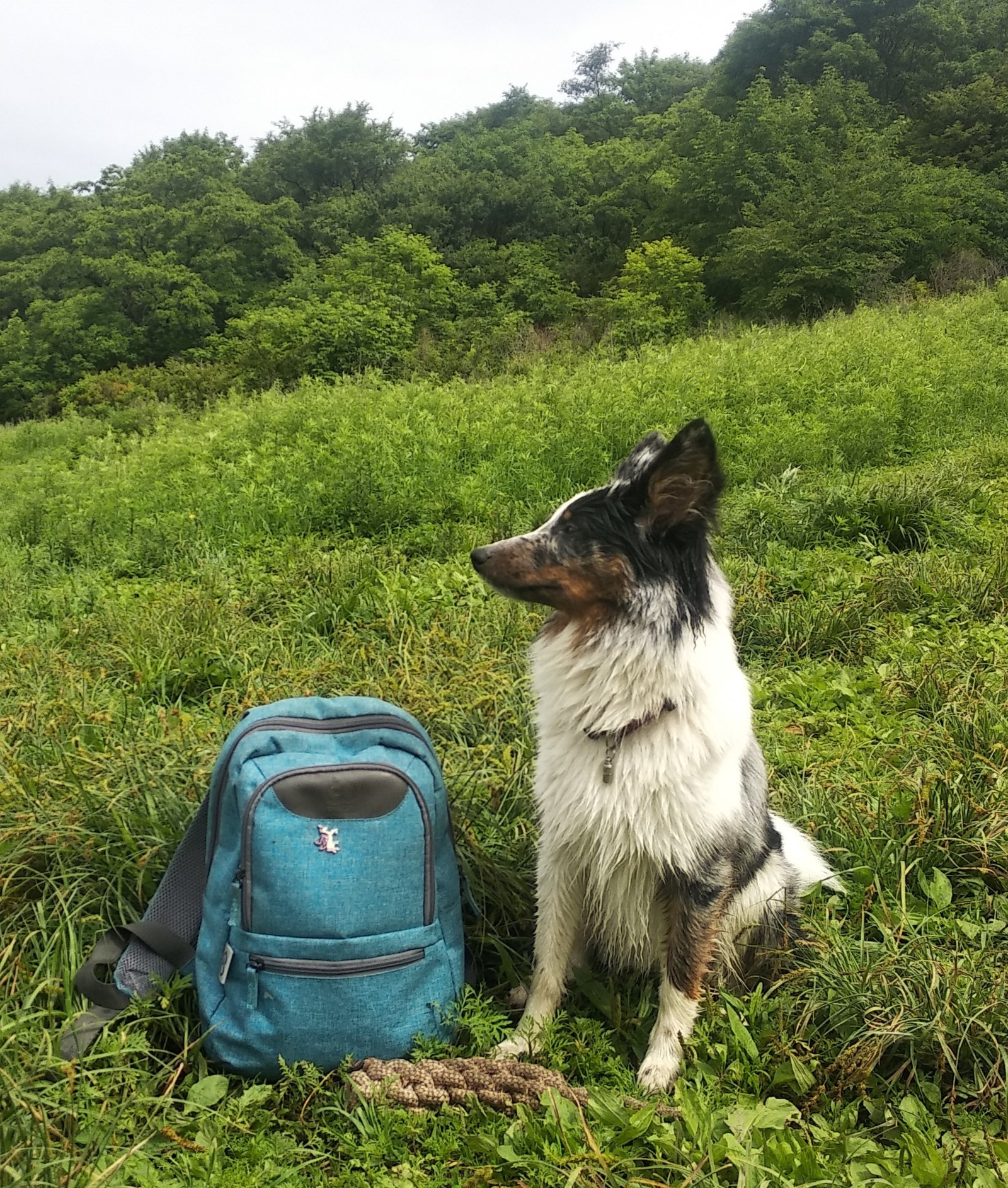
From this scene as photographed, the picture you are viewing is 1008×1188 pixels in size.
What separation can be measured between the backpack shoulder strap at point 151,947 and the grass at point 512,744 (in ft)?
0.23

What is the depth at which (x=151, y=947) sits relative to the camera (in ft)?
7.37

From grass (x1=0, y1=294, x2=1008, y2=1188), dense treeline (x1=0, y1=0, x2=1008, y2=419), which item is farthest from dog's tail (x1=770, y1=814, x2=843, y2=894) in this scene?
dense treeline (x1=0, y1=0, x2=1008, y2=419)

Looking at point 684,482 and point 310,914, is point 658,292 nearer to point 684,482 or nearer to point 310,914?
point 684,482

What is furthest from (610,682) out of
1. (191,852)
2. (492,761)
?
(191,852)

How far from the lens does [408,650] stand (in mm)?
3975

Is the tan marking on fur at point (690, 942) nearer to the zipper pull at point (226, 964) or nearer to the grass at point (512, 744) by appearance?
the grass at point (512, 744)

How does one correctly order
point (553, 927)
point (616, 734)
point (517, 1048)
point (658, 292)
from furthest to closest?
point (658, 292) < point (553, 927) < point (517, 1048) < point (616, 734)

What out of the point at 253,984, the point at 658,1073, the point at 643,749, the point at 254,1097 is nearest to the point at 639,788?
the point at 643,749

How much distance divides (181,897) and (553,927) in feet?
3.56

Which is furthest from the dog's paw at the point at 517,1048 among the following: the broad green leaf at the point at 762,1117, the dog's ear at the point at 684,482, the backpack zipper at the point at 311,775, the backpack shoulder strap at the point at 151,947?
the dog's ear at the point at 684,482

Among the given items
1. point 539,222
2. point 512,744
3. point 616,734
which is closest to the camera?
point 616,734

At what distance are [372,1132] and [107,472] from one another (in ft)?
27.4

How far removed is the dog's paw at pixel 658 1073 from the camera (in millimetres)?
2104

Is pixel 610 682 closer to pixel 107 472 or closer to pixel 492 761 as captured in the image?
pixel 492 761
